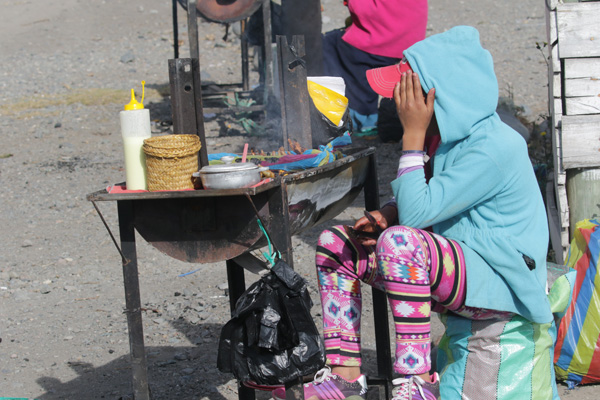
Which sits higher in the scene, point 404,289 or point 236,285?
point 404,289

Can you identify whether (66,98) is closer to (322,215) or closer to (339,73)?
(339,73)

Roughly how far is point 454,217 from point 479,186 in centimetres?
21

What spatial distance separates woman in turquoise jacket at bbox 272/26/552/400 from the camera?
2.35 metres

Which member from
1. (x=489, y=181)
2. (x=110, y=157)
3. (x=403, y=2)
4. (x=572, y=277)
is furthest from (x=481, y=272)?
(x=110, y=157)

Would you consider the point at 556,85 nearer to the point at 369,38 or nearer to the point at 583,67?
the point at 583,67

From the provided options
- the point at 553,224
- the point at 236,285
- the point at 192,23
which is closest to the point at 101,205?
the point at 192,23

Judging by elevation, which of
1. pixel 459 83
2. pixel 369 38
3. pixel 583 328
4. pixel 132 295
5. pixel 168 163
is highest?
pixel 369 38

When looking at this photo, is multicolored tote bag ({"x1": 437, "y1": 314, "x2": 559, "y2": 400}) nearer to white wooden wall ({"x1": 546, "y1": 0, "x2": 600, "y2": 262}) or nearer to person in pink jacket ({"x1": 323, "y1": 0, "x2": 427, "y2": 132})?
white wooden wall ({"x1": 546, "y1": 0, "x2": 600, "y2": 262})

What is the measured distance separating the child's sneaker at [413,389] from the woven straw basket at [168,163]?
95 cm

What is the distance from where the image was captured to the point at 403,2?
703 centimetres

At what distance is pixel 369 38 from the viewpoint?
23.6 ft

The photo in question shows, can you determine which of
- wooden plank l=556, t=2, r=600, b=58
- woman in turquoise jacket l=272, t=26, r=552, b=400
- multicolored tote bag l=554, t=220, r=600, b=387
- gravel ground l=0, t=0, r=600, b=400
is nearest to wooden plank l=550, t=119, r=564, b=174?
wooden plank l=556, t=2, r=600, b=58

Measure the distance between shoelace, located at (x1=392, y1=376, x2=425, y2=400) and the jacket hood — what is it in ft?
2.68

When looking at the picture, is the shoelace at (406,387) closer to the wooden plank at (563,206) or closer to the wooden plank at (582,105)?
the wooden plank at (563,206)
